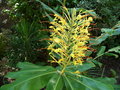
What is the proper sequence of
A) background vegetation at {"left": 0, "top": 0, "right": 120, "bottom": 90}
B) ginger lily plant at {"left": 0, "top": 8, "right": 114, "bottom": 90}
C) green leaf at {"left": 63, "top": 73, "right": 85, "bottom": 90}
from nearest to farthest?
1. ginger lily plant at {"left": 0, "top": 8, "right": 114, "bottom": 90}
2. green leaf at {"left": 63, "top": 73, "right": 85, "bottom": 90}
3. background vegetation at {"left": 0, "top": 0, "right": 120, "bottom": 90}

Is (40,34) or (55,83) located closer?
(55,83)

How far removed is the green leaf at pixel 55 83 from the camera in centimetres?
158

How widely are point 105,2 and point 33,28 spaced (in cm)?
201

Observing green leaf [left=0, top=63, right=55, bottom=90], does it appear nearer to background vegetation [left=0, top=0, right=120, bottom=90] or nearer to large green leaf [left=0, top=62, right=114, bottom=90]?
large green leaf [left=0, top=62, right=114, bottom=90]

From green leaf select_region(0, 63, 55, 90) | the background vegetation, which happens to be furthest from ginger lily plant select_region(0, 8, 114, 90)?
the background vegetation

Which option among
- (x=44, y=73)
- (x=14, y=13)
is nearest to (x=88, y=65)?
(x=44, y=73)

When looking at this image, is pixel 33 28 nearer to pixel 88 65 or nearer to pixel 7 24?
pixel 88 65

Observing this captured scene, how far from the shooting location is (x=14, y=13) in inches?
181

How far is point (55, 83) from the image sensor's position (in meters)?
1.60

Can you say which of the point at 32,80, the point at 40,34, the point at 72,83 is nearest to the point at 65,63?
the point at 72,83

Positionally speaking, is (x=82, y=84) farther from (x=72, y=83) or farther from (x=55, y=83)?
(x=55, y=83)

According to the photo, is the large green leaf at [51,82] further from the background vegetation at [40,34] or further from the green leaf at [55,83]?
the background vegetation at [40,34]

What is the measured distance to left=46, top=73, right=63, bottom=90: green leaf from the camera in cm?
158

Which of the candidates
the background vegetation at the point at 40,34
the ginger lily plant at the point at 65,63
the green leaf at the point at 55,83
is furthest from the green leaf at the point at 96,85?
the background vegetation at the point at 40,34
